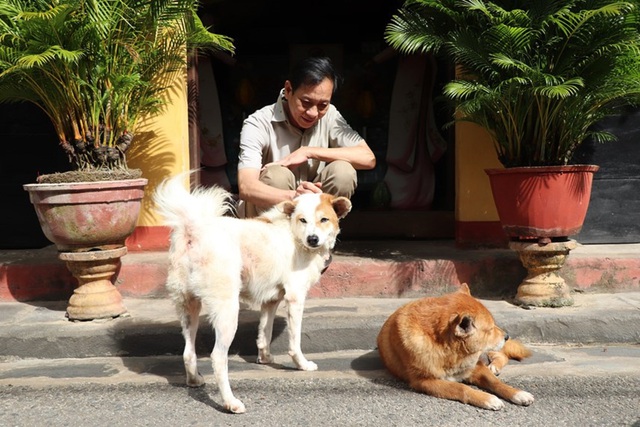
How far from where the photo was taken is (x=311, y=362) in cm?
366

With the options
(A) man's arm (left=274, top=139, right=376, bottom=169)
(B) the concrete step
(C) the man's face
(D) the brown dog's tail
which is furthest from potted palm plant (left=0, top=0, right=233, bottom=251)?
(D) the brown dog's tail

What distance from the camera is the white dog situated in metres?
3.14

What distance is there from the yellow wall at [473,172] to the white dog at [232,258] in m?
1.95

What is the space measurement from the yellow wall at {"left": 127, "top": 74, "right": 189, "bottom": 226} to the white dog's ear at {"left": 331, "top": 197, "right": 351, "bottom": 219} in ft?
A: 6.42

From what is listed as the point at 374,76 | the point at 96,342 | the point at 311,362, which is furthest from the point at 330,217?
the point at 374,76

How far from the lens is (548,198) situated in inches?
166

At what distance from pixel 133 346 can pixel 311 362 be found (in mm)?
1117

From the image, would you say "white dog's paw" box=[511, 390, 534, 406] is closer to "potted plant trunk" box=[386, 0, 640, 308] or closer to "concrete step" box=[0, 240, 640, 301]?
"potted plant trunk" box=[386, 0, 640, 308]

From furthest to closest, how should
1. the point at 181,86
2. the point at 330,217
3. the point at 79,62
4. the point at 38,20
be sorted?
1. the point at 181,86
2. the point at 79,62
3. the point at 38,20
4. the point at 330,217

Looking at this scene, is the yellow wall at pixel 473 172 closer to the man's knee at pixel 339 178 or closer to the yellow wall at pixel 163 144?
the man's knee at pixel 339 178

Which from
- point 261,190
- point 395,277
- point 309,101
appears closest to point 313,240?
point 261,190

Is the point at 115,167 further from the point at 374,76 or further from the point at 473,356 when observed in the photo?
the point at 374,76

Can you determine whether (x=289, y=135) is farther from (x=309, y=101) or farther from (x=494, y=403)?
(x=494, y=403)

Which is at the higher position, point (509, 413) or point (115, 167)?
point (115, 167)
